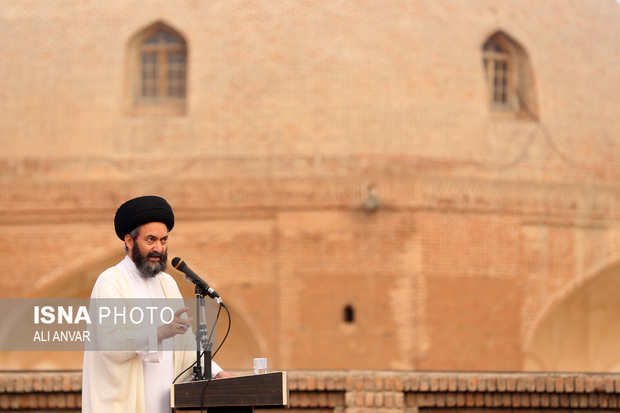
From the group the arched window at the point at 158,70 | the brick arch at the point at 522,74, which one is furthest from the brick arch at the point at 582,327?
the arched window at the point at 158,70

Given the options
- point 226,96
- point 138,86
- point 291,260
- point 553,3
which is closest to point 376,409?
point 291,260

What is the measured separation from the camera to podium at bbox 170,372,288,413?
3.30 metres

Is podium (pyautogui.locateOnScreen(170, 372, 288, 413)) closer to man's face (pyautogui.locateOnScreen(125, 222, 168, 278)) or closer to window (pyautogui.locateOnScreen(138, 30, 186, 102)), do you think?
man's face (pyautogui.locateOnScreen(125, 222, 168, 278))

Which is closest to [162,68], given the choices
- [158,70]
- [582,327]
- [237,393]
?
[158,70]

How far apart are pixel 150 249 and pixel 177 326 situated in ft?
1.11

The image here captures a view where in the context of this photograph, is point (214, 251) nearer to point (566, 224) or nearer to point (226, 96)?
point (226, 96)

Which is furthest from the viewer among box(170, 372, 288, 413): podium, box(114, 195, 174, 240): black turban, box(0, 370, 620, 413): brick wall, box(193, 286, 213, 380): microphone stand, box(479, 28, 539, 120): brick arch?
box(479, 28, 539, 120): brick arch

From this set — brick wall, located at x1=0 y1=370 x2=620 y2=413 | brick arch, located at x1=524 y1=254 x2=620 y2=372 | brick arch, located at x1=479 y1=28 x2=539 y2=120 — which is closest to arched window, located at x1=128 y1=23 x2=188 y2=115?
brick arch, located at x1=479 y1=28 x2=539 y2=120

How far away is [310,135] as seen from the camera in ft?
38.6

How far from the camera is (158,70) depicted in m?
12.3

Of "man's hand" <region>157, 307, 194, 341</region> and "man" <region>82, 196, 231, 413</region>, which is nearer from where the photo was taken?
"man's hand" <region>157, 307, 194, 341</region>

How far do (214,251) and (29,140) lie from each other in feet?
8.36

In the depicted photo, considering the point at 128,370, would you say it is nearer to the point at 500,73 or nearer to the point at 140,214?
the point at 140,214

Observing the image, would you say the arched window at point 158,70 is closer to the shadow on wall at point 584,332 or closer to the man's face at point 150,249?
the shadow on wall at point 584,332
